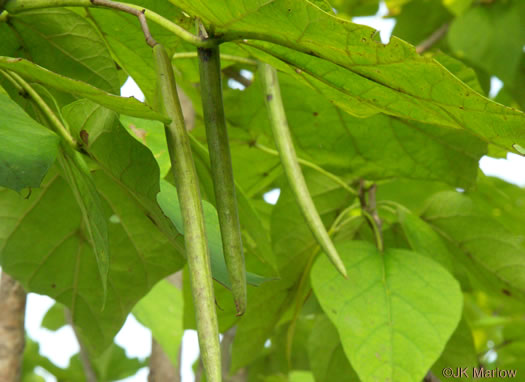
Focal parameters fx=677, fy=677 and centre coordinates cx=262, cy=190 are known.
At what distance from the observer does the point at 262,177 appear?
0.86m

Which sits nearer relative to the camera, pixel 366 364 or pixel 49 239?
pixel 366 364

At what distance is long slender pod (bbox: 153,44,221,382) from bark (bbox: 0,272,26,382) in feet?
1.78

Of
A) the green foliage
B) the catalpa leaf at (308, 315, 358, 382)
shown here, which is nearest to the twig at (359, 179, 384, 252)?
the green foliage

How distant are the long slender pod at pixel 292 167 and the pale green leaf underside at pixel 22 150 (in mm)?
142

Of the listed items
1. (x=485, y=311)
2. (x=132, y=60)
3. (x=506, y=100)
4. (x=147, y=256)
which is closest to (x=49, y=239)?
(x=147, y=256)

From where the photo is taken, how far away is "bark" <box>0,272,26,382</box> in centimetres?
84

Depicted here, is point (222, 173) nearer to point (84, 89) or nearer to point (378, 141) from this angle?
point (84, 89)

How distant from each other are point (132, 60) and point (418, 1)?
3.71ft

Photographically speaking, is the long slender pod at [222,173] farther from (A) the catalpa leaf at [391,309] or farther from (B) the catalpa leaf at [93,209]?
(A) the catalpa leaf at [391,309]

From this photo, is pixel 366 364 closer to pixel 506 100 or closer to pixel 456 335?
pixel 456 335

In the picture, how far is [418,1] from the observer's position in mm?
1530

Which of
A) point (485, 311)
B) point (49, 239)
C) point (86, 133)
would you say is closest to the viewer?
point (86, 133)

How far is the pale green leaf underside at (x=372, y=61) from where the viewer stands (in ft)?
1.21

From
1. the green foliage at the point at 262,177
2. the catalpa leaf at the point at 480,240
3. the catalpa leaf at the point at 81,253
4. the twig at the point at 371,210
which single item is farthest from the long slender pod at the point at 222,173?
the catalpa leaf at the point at 480,240
